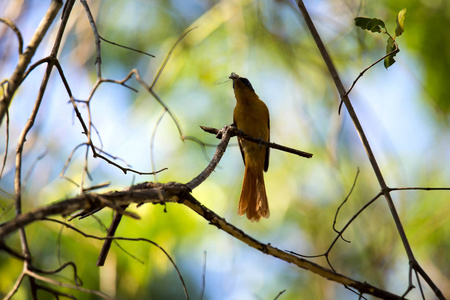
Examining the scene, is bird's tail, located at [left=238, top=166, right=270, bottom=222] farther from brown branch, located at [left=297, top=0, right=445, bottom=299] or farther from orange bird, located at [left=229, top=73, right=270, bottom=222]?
brown branch, located at [left=297, top=0, right=445, bottom=299]

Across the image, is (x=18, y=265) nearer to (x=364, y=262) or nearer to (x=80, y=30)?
(x=80, y=30)

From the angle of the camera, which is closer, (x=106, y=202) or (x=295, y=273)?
(x=106, y=202)

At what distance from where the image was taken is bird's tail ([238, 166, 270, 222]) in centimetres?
433

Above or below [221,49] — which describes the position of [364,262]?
below

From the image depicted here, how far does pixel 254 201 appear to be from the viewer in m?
4.39

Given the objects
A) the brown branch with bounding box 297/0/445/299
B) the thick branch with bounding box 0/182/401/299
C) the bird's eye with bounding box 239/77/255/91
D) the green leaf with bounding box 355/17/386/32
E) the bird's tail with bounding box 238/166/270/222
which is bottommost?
the thick branch with bounding box 0/182/401/299

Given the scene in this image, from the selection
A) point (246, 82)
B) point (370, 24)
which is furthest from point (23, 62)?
point (246, 82)

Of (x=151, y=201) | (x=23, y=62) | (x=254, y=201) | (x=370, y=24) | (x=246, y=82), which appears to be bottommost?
(x=151, y=201)

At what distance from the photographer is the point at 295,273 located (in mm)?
5832

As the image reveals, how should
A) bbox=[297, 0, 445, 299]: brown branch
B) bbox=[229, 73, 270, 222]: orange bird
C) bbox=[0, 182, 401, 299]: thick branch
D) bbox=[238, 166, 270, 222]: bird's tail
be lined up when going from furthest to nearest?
bbox=[229, 73, 270, 222]: orange bird, bbox=[238, 166, 270, 222]: bird's tail, bbox=[297, 0, 445, 299]: brown branch, bbox=[0, 182, 401, 299]: thick branch

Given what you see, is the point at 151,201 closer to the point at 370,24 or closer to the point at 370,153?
the point at 370,153

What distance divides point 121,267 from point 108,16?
2.81m

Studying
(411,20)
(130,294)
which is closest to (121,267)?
(130,294)

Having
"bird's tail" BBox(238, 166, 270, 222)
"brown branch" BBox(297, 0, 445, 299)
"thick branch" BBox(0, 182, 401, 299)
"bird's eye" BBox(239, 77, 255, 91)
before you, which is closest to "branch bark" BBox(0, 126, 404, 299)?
"thick branch" BBox(0, 182, 401, 299)
